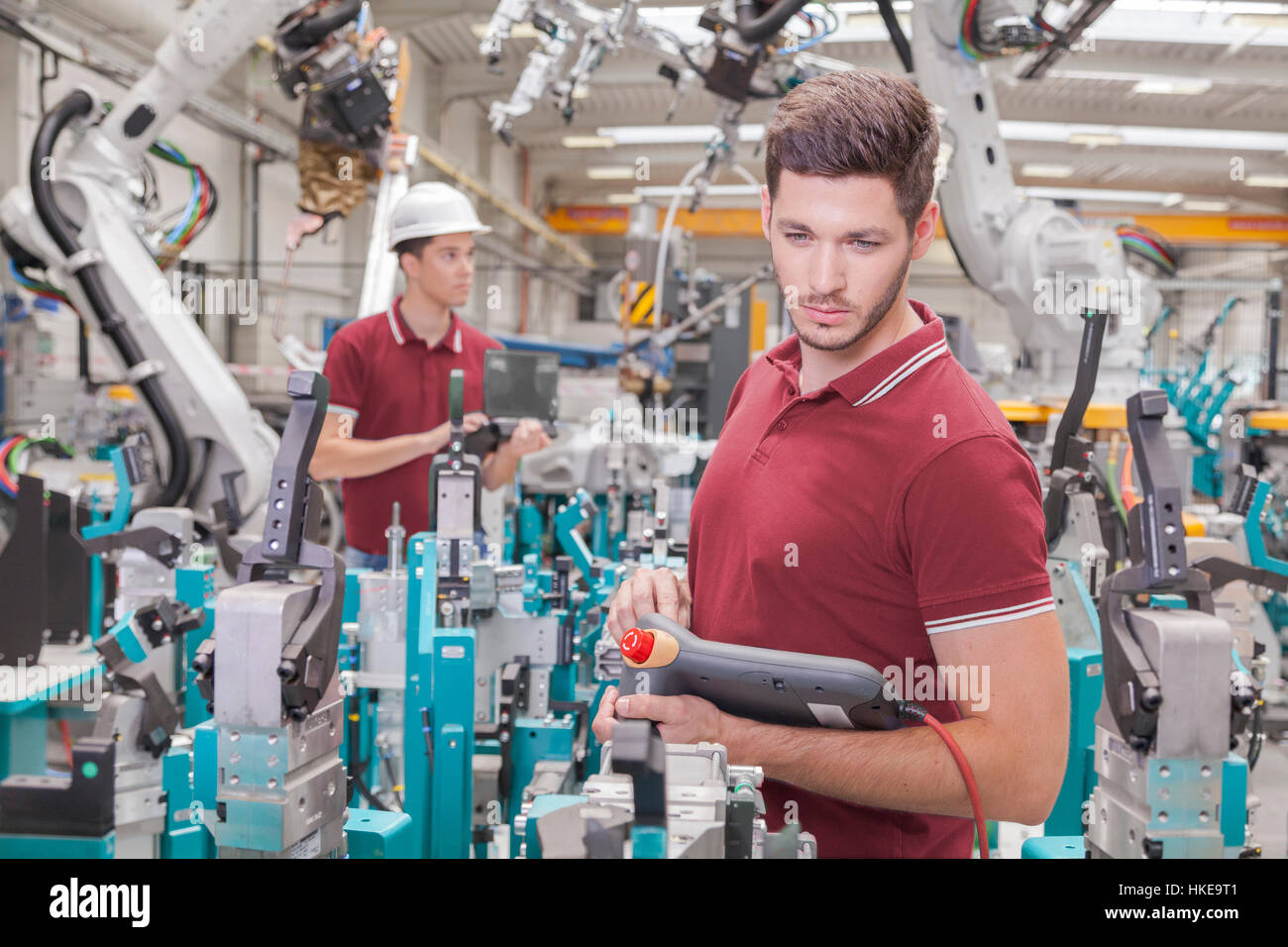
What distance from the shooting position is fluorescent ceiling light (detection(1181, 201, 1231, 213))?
18953mm

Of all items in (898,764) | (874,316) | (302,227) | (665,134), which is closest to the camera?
(898,764)

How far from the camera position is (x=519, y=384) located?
256 centimetres

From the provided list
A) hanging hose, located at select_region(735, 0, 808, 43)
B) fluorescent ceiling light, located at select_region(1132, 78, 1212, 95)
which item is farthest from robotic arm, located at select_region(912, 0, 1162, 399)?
fluorescent ceiling light, located at select_region(1132, 78, 1212, 95)

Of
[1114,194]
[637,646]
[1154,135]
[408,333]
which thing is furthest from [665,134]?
[637,646]

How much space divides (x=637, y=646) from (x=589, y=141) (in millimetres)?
15748

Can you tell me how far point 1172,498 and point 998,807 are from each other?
42cm

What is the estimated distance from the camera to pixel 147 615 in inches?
86.1

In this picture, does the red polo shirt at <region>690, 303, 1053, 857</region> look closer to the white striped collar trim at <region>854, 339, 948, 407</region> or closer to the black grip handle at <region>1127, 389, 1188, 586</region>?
the white striped collar trim at <region>854, 339, 948, 407</region>

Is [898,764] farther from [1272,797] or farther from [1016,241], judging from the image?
[1016,241]

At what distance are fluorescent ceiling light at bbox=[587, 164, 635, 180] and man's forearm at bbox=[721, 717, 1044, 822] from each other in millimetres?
17029

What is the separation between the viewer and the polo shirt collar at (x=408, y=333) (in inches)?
123

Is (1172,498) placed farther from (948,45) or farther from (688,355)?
(688,355)

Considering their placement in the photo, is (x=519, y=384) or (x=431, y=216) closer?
(x=519, y=384)

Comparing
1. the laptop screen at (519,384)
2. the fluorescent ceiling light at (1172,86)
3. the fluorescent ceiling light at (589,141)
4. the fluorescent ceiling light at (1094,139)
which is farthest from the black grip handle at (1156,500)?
the fluorescent ceiling light at (1094,139)
